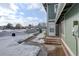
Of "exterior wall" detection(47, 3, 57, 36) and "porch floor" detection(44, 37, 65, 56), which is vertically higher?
"exterior wall" detection(47, 3, 57, 36)

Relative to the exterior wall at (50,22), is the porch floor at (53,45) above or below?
below

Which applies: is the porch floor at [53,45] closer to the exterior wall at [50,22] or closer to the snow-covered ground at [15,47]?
the exterior wall at [50,22]

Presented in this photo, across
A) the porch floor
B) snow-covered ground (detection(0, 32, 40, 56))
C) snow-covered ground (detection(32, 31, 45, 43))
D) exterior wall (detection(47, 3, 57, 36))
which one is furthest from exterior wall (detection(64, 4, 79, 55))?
snow-covered ground (detection(0, 32, 40, 56))

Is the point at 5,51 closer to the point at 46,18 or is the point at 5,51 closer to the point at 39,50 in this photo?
the point at 39,50

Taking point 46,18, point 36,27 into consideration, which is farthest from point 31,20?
point 46,18

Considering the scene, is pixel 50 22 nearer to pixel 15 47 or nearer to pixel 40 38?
pixel 40 38

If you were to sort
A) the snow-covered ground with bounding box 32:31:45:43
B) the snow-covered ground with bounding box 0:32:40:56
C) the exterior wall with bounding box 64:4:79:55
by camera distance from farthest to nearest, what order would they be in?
the snow-covered ground with bounding box 32:31:45:43
the snow-covered ground with bounding box 0:32:40:56
the exterior wall with bounding box 64:4:79:55

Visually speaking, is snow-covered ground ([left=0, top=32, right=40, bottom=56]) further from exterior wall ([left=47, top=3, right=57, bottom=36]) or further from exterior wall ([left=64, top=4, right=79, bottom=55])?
exterior wall ([left=64, top=4, right=79, bottom=55])

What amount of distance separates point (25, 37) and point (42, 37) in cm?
33

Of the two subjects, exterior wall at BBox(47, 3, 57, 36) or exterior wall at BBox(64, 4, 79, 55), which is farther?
exterior wall at BBox(47, 3, 57, 36)

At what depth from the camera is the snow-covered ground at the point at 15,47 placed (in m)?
2.72

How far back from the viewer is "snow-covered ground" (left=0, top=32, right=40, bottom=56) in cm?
272

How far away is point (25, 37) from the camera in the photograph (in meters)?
2.84

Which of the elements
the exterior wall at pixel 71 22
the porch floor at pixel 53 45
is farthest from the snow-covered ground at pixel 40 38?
the exterior wall at pixel 71 22
